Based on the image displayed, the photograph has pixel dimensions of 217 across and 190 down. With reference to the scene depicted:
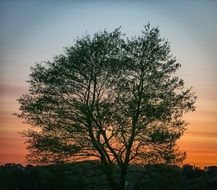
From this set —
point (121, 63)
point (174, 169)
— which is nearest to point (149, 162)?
point (174, 169)

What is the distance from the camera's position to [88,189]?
38.5m

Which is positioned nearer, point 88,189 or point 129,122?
point 129,122

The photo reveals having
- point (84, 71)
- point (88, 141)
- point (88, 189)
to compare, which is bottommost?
point (88, 189)

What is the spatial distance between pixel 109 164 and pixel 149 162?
3.10 m

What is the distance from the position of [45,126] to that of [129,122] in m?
6.75

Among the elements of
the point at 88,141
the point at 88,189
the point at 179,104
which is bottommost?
the point at 88,189

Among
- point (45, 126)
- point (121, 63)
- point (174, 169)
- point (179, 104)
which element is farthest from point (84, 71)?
point (174, 169)

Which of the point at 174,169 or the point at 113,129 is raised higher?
the point at 113,129

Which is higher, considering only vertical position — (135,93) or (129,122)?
(135,93)

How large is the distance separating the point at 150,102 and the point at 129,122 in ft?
7.78

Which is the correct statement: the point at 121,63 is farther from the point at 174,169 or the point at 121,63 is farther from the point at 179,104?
the point at 174,169

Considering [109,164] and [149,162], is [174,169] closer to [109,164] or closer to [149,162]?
[149,162]

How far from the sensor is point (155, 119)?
3647cm

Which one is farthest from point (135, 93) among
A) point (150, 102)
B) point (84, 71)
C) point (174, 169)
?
point (174, 169)
